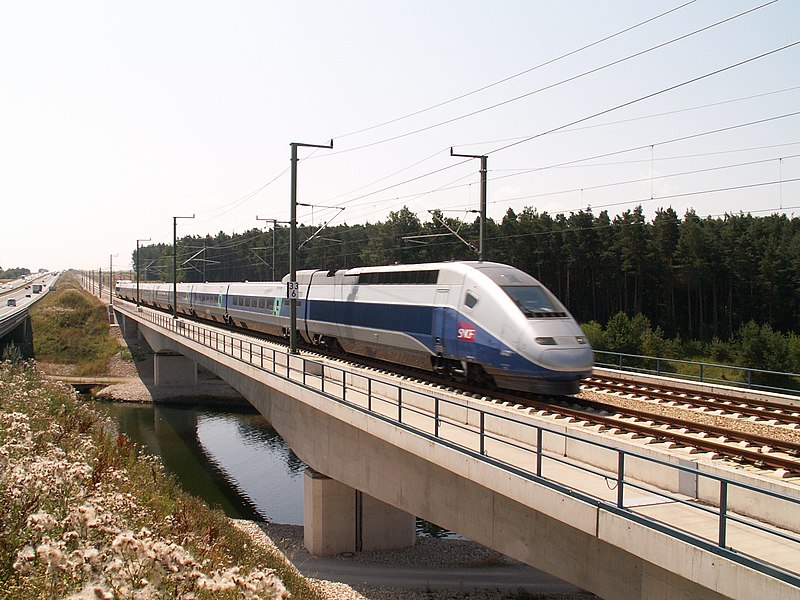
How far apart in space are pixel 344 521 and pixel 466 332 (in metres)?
7.47

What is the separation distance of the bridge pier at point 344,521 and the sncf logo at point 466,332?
623cm

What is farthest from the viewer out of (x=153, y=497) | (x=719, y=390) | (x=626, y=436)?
(x=719, y=390)

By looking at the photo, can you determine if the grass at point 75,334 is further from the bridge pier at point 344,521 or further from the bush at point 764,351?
the bush at point 764,351

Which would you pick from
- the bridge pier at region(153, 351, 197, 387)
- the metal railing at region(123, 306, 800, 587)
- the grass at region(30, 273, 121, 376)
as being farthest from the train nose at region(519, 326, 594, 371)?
the grass at region(30, 273, 121, 376)

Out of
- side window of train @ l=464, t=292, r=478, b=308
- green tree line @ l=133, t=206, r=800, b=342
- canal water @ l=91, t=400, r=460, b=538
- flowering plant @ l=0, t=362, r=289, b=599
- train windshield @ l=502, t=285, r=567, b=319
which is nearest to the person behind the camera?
flowering plant @ l=0, t=362, r=289, b=599

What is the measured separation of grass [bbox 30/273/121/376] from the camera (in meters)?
70.5

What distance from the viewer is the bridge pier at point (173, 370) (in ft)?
187

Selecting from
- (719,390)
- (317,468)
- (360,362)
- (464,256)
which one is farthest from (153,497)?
(464,256)

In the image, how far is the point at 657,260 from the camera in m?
62.8

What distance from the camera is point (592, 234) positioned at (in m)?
64.8

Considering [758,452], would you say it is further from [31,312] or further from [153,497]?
[31,312]

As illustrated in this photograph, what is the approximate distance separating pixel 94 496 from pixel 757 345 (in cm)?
4436

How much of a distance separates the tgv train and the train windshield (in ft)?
0.10

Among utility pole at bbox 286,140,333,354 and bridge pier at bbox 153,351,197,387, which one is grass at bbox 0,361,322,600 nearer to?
utility pole at bbox 286,140,333,354
